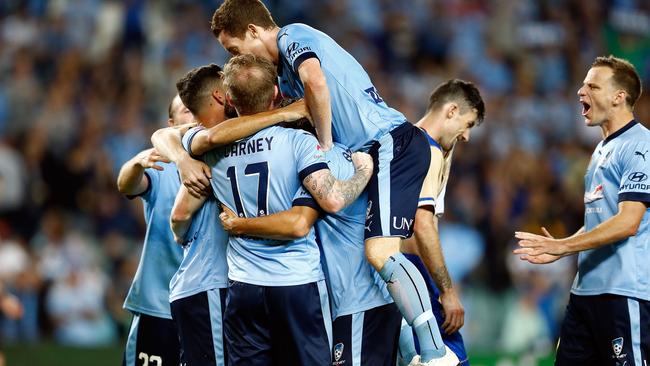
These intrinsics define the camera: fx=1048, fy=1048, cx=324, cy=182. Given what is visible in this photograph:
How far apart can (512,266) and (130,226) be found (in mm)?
4616

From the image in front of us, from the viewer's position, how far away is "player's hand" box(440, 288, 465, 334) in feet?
22.3

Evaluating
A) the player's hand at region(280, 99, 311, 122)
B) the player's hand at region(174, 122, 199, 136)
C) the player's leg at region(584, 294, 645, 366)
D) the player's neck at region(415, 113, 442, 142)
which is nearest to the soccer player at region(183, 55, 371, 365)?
the player's hand at region(280, 99, 311, 122)

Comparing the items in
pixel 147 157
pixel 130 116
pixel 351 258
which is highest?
pixel 130 116

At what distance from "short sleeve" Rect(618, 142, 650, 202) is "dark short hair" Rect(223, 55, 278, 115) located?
2457 millimetres

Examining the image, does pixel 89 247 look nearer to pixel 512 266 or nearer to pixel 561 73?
pixel 512 266

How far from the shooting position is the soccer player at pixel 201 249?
20.6 feet

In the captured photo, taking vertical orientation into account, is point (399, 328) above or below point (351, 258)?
below

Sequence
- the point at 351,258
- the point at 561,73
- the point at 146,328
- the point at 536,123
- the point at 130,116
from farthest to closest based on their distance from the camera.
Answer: the point at 561,73, the point at 536,123, the point at 130,116, the point at 146,328, the point at 351,258

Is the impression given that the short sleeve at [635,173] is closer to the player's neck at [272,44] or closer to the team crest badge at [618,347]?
the team crest badge at [618,347]

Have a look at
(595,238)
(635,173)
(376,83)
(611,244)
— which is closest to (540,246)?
(595,238)

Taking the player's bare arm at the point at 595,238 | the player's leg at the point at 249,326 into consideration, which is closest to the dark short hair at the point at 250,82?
the player's leg at the point at 249,326

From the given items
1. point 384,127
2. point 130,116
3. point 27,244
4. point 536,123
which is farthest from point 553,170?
point 384,127

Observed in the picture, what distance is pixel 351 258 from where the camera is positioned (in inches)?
249

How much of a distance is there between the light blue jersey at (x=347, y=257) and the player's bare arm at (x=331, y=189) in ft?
0.52
